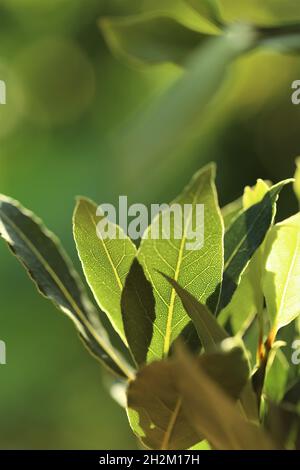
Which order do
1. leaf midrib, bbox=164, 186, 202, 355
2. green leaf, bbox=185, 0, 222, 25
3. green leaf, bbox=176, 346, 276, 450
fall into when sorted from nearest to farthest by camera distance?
green leaf, bbox=176, 346, 276, 450 < leaf midrib, bbox=164, 186, 202, 355 < green leaf, bbox=185, 0, 222, 25

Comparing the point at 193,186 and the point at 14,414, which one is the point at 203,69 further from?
the point at 14,414

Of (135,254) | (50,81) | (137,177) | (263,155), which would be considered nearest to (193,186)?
(135,254)

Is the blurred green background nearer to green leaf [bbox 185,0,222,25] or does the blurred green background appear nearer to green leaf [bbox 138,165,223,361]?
green leaf [bbox 185,0,222,25]

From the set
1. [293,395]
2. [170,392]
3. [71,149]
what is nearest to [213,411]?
[170,392]

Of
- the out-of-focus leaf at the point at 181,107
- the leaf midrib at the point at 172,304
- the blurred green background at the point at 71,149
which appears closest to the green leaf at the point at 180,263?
the leaf midrib at the point at 172,304

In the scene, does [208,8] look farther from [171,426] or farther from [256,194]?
[171,426]

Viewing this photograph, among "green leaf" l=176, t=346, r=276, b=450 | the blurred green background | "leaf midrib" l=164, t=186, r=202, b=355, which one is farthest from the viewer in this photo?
the blurred green background

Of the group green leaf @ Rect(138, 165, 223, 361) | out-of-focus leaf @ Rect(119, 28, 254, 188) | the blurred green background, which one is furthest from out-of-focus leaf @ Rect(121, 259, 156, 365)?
the blurred green background
